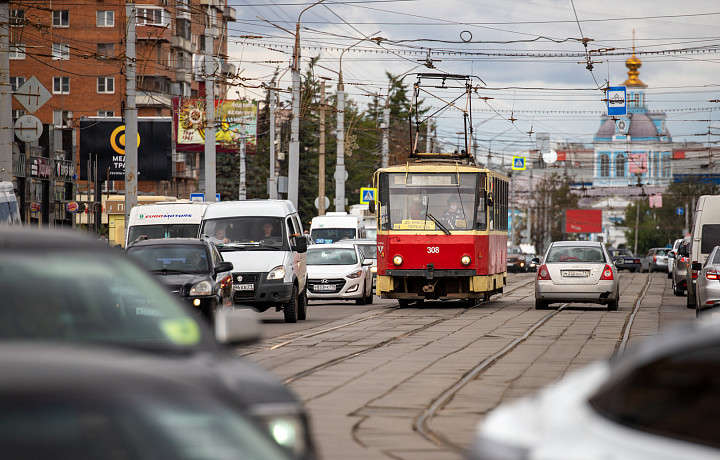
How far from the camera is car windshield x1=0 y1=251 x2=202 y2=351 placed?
456 cm

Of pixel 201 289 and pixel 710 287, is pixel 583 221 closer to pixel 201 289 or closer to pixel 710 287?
pixel 710 287

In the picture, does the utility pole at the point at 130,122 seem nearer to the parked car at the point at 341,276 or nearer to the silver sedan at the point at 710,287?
the parked car at the point at 341,276

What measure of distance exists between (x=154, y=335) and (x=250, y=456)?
160 cm

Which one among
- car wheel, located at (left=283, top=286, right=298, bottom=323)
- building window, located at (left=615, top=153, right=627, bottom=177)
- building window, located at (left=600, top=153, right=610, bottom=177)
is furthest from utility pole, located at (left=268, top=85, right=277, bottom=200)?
building window, located at (left=615, top=153, right=627, bottom=177)

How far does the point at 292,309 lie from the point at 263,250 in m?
1.27

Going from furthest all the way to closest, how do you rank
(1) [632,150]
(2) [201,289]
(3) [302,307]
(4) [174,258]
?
(1) [632,150], (3) [302,307], (4) [174,258], (2) [201,289]

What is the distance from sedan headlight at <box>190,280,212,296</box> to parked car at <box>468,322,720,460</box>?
1431 cm

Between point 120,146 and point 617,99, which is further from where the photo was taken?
point 120,146

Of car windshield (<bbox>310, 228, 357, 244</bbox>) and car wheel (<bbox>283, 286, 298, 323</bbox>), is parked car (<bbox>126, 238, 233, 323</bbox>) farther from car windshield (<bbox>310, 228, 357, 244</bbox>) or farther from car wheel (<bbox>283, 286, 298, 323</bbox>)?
car windshield (<bbox>310, 228, 357, 244</bbox>)

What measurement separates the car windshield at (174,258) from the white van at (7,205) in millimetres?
6670

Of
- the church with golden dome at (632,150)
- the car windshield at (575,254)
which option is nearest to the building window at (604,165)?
the church with golden dome at (632,150)

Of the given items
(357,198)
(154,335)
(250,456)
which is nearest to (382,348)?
(154,335)

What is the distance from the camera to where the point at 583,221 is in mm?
130375

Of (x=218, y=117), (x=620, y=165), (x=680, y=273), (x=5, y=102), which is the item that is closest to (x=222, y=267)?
(x=5, y=102)
